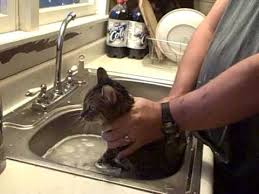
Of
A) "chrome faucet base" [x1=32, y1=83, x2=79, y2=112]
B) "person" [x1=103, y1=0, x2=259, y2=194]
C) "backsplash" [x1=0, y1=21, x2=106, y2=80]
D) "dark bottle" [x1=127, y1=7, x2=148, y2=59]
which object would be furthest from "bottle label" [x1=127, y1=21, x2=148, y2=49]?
"person" [x1=103, y1=0, x2=259, y2=194]

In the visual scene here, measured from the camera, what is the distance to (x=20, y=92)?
1.02m

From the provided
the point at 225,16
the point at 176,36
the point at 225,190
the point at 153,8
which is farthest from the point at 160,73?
the point at 225,190

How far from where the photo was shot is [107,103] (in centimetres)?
76

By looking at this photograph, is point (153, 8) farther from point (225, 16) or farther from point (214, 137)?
point (214, 137)

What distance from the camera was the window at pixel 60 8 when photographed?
1269 mm

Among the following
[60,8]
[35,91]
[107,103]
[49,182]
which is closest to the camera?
[49,182]

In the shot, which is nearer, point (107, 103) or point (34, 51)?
point (107, 103)

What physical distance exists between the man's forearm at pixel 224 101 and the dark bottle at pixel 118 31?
36.6 inches

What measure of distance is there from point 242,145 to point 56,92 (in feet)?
1.92

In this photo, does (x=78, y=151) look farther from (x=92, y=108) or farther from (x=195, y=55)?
(x=195, y=55)

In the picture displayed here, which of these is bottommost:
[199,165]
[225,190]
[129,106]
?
[225,190]

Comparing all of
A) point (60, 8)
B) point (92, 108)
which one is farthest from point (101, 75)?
point (60, 8)

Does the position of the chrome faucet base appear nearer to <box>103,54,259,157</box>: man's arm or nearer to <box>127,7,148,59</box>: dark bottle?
<box>103,54,259,157</box>: man's arm

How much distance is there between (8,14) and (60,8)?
37cm
